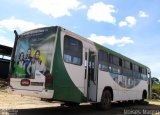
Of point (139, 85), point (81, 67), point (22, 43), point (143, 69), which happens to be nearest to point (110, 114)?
point (81, 67)

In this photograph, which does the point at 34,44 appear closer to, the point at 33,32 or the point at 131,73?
the point at 33,32

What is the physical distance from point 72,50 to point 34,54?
156 centimetres

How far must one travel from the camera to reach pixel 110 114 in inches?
546

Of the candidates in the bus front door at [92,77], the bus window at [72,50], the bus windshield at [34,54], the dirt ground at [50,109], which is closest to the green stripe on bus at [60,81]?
the bus windshield at [34,54]

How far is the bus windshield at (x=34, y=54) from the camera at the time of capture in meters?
11.0

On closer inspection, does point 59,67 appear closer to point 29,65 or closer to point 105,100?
point 29,65

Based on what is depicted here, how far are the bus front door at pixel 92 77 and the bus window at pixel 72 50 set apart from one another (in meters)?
1.13

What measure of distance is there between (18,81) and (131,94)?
9.77m

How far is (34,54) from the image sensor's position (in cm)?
1145

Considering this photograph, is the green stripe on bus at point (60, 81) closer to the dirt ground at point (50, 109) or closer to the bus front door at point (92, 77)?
the dirt ground at point (50, 109)

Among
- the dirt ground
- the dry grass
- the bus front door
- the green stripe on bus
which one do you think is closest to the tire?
the dirt ground

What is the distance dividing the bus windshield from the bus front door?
9.50 ft

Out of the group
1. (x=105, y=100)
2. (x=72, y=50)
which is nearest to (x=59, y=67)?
(x=72, y=50)

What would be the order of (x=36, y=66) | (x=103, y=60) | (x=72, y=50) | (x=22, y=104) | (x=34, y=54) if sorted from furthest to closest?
(x=22, y=104) < (x=103, y=60) < (x=72, y=50) < (x=34, y=54) < (x=36, y=66)
